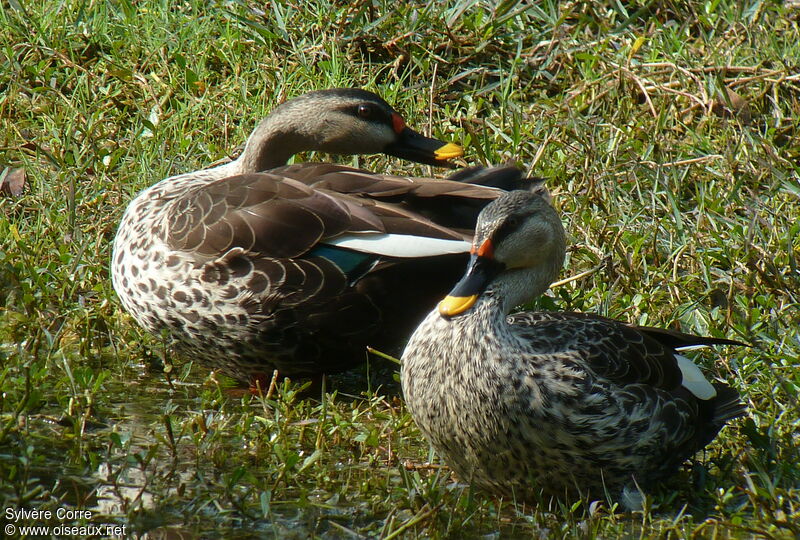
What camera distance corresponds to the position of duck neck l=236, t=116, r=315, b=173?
16.8ft

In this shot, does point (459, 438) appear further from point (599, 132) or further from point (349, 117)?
point (599, 132)

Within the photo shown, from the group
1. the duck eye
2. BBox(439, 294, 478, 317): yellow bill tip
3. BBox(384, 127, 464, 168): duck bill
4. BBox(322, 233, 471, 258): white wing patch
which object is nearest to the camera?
BBox(439, 294, 478, 317): yellow bill tip

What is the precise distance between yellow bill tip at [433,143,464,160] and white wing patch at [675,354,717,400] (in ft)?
5.18

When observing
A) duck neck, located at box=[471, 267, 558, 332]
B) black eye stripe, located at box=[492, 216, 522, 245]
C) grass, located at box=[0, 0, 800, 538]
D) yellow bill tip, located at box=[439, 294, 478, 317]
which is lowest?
grass, located at box=[0, 0, 800, 538]

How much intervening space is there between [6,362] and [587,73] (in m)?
3.56

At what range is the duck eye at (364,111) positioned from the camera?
5082 mm

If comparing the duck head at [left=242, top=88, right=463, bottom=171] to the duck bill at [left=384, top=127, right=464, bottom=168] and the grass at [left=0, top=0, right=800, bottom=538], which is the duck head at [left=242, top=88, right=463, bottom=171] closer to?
the duck bill at [left=384, top=127, right=464, bottom=168]

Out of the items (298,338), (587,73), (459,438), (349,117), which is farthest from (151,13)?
(459,438)

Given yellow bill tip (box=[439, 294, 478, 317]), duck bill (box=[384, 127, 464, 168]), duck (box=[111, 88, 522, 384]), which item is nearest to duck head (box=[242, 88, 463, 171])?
duck bill (box=[384, 127, 464, 168])

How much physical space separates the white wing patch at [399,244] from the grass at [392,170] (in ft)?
1.94

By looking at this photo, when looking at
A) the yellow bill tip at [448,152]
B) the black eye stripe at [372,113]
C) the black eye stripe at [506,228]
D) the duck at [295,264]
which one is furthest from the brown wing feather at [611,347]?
the black eye stripe at [372,113]

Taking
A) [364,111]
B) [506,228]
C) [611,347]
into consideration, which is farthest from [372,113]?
[611,347]

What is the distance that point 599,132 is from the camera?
19.2ft

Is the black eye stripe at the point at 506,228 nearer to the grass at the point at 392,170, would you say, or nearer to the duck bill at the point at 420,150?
the grass at the point at 392,170
